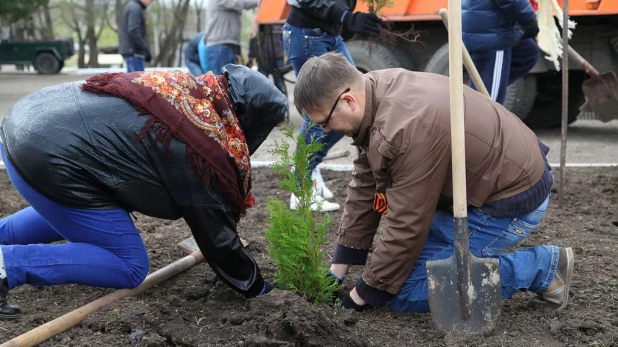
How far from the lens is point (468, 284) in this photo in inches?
112

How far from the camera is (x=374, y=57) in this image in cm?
886

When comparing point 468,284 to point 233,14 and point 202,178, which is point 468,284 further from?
point 233,14

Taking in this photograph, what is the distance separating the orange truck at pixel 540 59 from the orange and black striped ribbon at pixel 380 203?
4.59 m

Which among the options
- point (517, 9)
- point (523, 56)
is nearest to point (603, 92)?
point (523, 56)

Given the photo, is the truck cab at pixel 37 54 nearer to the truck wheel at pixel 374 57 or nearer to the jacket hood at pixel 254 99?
the truck wheel at pixel 374 57

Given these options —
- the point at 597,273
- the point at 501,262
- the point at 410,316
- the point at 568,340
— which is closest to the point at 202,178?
the point at 410,316

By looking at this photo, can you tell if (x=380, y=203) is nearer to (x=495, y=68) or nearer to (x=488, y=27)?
(x=488, y=27)

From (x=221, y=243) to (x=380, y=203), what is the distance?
67 cm

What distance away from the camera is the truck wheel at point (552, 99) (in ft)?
28.0

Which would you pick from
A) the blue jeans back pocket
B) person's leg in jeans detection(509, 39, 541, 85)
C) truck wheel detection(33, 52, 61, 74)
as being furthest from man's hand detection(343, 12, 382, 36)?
truck wheel detection(33, 52, 61, 74)

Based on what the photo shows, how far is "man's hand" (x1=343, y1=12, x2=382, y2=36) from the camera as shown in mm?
4762

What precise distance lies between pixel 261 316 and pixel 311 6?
8.01 ft

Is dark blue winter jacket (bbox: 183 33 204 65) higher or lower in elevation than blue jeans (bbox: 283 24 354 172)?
lower

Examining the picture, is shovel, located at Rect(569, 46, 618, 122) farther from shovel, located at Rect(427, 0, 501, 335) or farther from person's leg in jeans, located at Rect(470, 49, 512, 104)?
shovel, located at Rect(427, 0, 501, 335)
